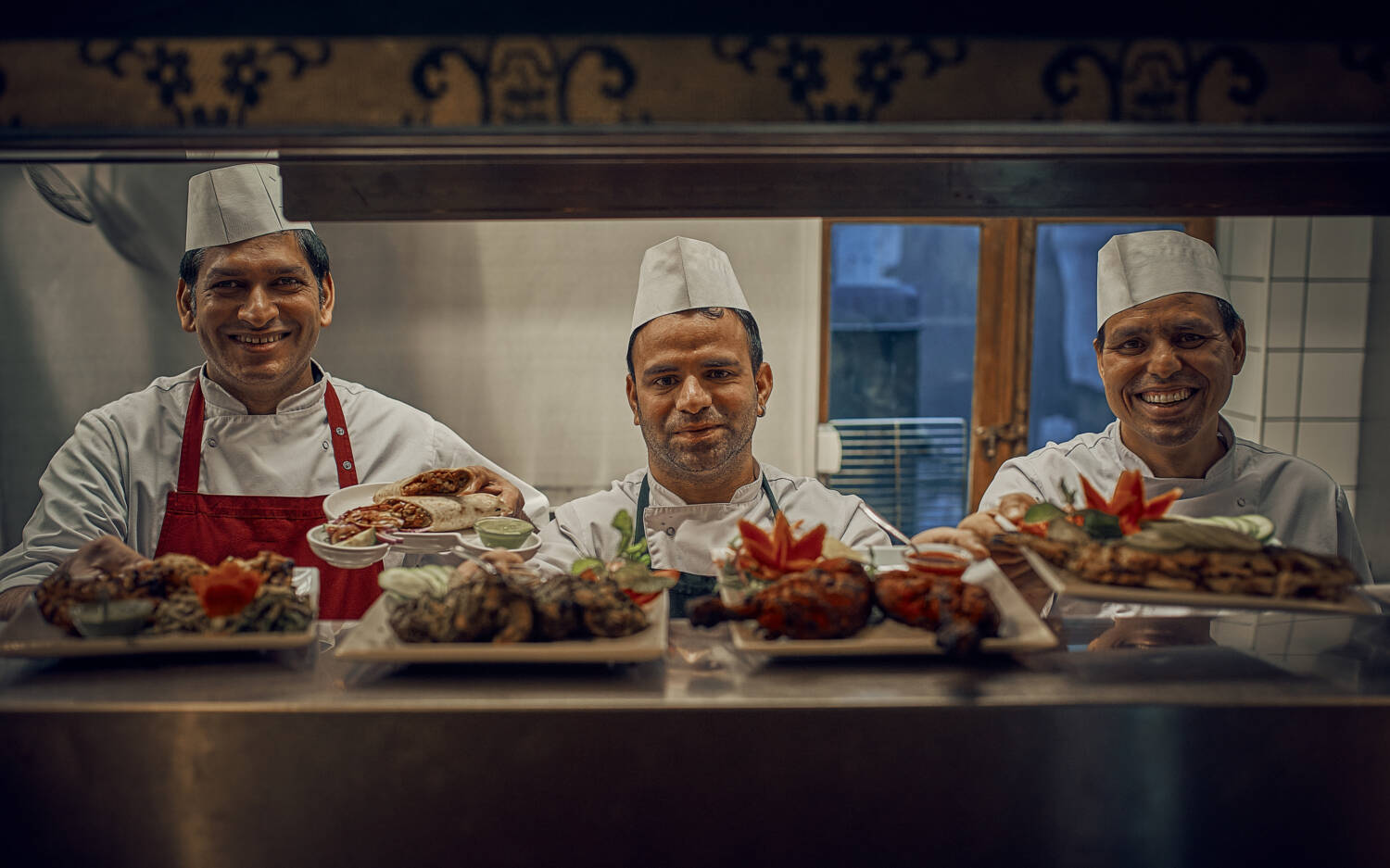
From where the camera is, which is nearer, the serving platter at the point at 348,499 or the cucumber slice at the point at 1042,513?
the cucumber slice at the point at 1042,513

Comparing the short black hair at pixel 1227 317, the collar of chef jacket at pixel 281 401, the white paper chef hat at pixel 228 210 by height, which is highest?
the white paper chef hat at pixel 228 210

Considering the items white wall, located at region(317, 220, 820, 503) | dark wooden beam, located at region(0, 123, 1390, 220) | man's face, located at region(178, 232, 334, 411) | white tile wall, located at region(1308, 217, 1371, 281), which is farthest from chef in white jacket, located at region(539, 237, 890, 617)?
white tile wall, located at region(1308, 217, 1371, 281)

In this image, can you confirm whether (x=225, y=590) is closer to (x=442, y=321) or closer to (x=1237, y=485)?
(x=1237, y=485)

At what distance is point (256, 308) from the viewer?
204 cm

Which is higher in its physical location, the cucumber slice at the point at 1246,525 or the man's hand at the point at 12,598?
the cucumber slice at the point at 1246,525

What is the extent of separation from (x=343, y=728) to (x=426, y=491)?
0.74 metres

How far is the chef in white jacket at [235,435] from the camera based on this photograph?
6.69 feet

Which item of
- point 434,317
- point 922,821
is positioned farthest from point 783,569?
point 434,317

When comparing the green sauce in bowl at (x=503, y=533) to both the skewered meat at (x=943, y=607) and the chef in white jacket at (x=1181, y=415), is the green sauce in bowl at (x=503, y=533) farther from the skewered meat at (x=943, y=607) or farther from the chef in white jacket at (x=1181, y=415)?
the chef in white jacket at (x=1181, y=415)

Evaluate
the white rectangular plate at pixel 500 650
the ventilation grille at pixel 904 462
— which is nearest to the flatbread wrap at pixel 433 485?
the white rectangular plate at pixel 500 650

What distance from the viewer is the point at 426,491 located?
175cm

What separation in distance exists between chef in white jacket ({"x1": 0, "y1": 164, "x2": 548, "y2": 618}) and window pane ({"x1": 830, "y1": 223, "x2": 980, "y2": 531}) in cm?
142

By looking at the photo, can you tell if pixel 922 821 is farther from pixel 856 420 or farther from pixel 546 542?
pixel 856 420

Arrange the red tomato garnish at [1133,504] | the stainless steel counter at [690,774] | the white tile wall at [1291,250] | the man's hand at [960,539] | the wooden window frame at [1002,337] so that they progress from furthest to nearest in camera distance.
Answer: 1. the wooden window frame at [1002,337]
2. the white tile wall at [1291,250]
3. the man's hand at [960,539]
4. the red tomato garnish at [1133,504]
5. the stainless steel counter at [690,774]
